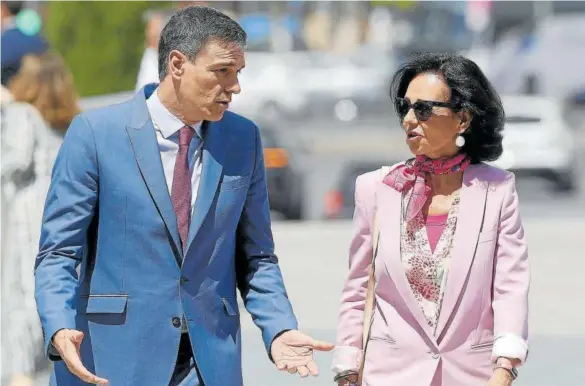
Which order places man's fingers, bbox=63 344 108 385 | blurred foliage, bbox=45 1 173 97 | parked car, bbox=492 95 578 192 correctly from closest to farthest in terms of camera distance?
man's fingers, bbox=63 344 108 385 → parked car, bbox=492 95 578 192 → blurred foliage, bbox=45 1 173 97

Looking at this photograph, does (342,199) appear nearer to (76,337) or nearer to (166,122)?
(166,122)

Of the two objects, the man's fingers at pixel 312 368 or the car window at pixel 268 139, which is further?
the car window at pixel 268 139

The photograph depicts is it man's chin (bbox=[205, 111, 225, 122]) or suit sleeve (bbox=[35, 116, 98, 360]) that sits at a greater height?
man's chin (bbox=[205, 111, 225, 122])

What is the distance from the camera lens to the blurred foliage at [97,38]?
109ft

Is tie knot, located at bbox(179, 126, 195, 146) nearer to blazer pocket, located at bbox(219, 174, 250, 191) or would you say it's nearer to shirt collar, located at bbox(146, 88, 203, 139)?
shirt collar, located at bbox(146, 88, 203, 139)

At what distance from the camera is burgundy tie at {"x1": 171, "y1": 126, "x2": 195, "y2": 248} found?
14.6ft

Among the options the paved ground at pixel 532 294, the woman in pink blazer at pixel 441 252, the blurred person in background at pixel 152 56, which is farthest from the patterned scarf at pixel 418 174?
the blurred person in background at pixel 152 56

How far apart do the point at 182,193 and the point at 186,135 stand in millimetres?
172

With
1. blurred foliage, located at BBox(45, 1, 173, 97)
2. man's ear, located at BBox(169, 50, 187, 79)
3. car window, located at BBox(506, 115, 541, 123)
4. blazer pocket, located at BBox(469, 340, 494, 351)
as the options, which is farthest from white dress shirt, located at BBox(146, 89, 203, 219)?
blurred foliage, located at BBox(45, 1, 173, 97)

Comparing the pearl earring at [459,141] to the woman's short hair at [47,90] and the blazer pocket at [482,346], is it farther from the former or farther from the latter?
the woman's short hair at [47,90]

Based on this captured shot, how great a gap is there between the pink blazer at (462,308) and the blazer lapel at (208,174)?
581mm

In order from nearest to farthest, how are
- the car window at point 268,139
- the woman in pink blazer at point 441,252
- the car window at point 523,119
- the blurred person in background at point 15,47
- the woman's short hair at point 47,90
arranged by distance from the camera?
the woman in pink blazer at point 441,252, the woman's short hair at point 47,90, the blurred person in background at point 15,47, the car window at point 268,139, the car window at point 523,119

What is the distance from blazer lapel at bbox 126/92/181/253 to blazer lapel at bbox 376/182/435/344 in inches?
26.3

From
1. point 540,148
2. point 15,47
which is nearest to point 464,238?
point 15,47
